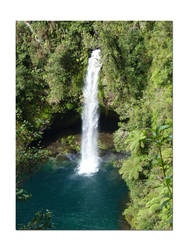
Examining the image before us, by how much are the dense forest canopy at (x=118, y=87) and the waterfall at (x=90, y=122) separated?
0.52 ft

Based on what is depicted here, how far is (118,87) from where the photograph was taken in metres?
5.22

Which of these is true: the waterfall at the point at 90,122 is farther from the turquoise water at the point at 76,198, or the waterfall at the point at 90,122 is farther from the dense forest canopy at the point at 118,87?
the turquoise water at the point at 76,198

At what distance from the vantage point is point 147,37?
4559mm

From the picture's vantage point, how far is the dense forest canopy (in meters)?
3.53

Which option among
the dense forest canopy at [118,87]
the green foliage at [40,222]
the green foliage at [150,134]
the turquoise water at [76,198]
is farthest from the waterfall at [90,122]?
the green foliage at [40,222]

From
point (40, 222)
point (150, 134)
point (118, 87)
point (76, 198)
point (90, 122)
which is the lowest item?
point (76, 198)

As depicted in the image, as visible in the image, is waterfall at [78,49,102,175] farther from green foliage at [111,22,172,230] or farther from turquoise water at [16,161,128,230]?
green foliage at [111,22,172,230]

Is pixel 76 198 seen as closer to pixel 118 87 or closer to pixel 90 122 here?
pixel 90 122

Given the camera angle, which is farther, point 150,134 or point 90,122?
point 90,122

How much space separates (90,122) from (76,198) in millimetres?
2214

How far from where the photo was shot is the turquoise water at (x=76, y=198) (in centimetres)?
378

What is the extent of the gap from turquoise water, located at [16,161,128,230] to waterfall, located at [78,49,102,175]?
299mm

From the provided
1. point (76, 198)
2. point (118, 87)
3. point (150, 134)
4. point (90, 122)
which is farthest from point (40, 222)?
point (90, 122)
